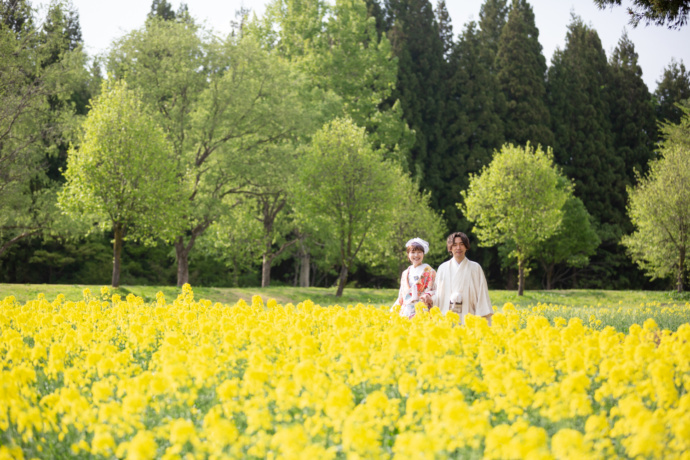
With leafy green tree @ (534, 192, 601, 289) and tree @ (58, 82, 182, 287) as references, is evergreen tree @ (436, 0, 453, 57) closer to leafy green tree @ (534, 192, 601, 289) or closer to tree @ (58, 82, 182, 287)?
leafy green tree @ (534, 192, 601, 289)

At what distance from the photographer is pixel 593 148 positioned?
42875mm

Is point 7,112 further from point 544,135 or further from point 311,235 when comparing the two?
point 544,135

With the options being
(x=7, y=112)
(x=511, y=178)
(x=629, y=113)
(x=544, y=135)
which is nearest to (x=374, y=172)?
(x=511, y=178)

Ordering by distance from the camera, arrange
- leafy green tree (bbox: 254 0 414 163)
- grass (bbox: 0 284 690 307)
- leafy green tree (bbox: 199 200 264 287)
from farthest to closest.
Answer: leafy green tree (bbox: 254 0 414 163), leafy green tree (bbox: 199 200 264 287), grass (bbox: 0 284 690 307)

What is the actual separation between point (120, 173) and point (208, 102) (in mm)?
6037

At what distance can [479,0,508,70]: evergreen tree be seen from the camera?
4814 centimetres

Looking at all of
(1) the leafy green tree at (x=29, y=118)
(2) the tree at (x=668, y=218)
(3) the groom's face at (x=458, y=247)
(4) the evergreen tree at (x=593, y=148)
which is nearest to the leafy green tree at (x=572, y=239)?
(4) the evergreen tree at (x=593, y=148)

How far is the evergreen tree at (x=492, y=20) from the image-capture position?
48144mm

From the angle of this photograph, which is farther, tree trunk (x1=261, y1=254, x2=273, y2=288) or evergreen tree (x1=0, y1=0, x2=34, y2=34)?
tree trunk (x1=261, y1=254, x2=273, y2=288)

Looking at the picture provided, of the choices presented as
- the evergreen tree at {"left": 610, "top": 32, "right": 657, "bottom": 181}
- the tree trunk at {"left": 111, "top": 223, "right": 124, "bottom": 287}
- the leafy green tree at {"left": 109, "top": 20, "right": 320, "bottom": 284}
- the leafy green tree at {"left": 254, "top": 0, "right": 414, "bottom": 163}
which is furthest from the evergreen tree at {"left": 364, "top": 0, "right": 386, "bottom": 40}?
the tree trunk at {"left": 111, "top": 223, "right": 124, "bottom": 287}

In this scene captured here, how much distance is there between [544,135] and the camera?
4225cm

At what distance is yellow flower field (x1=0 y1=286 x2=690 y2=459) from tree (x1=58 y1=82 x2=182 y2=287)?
1274cm

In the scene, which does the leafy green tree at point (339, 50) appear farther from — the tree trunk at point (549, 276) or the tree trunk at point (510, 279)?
the tree trunk at point (549, 276)

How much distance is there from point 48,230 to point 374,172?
517 inches
